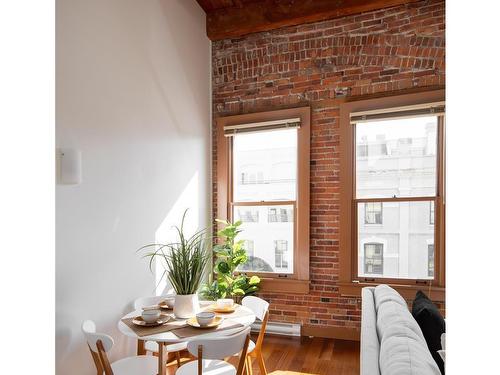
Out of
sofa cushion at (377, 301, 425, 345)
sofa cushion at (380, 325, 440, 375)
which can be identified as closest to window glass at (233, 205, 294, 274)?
sofa cushion at (377, 301, 425, 345)

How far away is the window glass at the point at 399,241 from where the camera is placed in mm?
3924

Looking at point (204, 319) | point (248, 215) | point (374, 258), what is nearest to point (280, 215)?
point (248, 215)

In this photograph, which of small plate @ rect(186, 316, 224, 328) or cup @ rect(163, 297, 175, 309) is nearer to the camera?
small plate @ rect(186, 316, 224, 328)

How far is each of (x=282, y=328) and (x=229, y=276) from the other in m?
0.98

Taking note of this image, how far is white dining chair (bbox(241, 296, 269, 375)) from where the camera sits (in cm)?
269

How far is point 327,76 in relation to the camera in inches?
168

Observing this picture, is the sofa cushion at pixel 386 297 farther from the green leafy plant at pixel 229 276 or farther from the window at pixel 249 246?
the window at pixel 249 246

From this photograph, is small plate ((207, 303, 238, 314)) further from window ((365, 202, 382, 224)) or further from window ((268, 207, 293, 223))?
window ((365, 202, 382, 224))

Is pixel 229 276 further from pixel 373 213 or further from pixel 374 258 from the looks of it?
pixel 373 213

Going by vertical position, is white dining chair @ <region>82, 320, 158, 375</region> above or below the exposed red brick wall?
below

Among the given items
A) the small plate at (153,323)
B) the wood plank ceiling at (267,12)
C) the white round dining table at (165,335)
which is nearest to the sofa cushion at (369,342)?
the white round dining table at (165,335)

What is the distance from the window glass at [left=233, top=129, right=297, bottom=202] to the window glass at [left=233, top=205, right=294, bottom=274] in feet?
0.57
